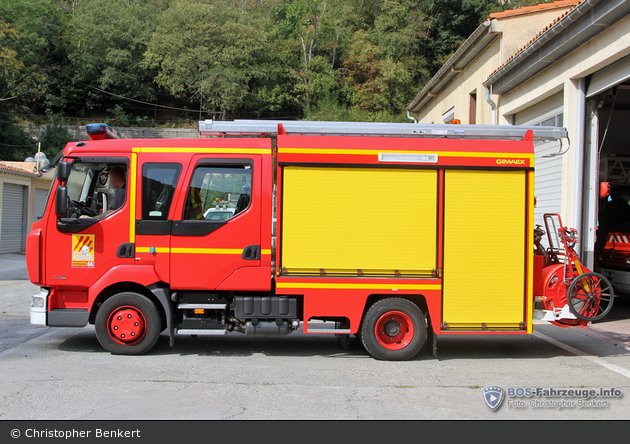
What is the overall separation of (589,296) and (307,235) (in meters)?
3.85

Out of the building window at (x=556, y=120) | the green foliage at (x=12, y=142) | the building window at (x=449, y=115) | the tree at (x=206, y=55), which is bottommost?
the building window at (x=556, y=120)

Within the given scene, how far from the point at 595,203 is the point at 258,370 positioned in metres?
8.40

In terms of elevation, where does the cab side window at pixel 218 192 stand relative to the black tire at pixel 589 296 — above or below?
above

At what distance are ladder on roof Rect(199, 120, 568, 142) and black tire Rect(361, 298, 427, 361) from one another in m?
2.22

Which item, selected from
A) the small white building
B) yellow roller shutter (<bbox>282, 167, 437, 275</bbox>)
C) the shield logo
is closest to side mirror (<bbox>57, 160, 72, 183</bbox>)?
yellow roller shutter (<bbox>282, 167, 437, 275</bbox>)

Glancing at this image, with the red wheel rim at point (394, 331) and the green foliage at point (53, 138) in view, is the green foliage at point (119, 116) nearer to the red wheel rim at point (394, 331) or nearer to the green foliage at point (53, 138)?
the green foliage at point (53, 138)

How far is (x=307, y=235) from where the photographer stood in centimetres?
647

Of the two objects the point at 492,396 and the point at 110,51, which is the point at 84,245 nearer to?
the point at 492,396

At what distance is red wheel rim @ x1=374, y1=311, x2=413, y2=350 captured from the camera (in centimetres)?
656

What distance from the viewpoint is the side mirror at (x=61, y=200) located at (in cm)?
623

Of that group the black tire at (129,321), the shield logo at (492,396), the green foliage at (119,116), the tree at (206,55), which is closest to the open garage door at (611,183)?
the shield logo at (492,396)

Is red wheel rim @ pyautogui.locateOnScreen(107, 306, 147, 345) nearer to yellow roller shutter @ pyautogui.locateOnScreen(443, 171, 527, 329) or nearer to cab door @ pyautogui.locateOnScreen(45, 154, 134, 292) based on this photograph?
cab door @ pyautogui.locateOnScreen(45, 154, 134, 292)

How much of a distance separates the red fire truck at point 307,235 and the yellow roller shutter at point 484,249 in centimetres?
1
